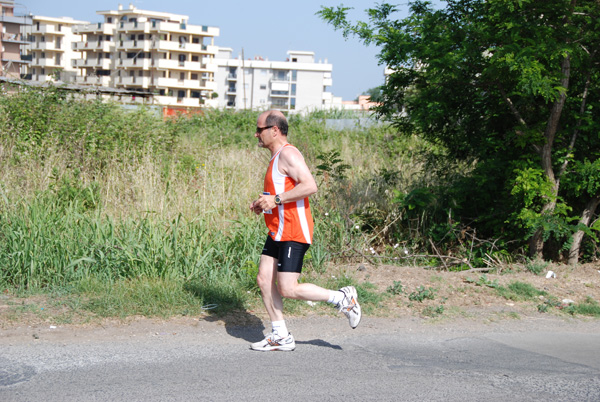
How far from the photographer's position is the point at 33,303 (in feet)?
19.9

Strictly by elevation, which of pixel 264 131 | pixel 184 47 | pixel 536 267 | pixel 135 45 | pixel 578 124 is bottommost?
pixel 536 267

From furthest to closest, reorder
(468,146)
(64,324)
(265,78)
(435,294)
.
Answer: (265,78)
(468,146)
(435,294)
(64,324)

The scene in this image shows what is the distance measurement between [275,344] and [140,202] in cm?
470

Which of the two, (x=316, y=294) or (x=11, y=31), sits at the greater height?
(x=11, y=31)

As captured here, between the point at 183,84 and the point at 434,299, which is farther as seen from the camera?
the point at 183,84

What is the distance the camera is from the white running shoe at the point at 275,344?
5239 millimetres

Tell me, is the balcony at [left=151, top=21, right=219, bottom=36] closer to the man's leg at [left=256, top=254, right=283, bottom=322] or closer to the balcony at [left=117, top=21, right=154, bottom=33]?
the balcony at [left=117, top=21, right=154, bottom=33]

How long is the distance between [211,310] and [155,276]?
0.91m

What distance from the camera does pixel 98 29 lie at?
11856 centimetres

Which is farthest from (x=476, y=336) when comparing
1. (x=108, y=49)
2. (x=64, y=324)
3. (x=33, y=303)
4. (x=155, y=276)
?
(x=108, y=49)

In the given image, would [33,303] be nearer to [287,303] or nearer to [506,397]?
[287,303]

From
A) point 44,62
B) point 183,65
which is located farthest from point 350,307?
point 44,62

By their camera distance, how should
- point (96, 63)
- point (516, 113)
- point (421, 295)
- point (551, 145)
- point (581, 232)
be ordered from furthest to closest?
point (96, 63)
point (581, 232)
point (516, 113)
point (551, 145)
point (421, 295)

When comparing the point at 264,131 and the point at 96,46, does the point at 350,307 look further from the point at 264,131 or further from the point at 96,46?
the point at 96,46
